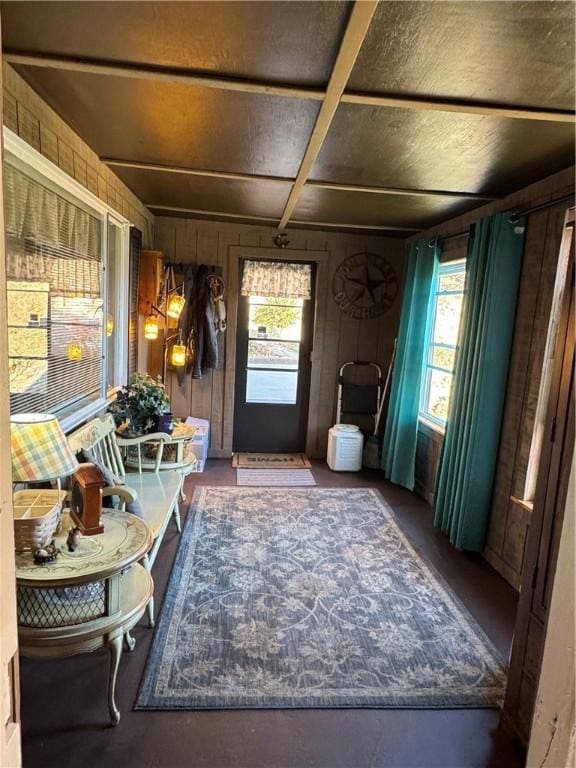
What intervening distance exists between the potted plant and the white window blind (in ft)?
0.65

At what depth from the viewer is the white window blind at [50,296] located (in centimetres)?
201

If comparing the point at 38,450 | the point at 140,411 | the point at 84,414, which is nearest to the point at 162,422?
the point at 140,411

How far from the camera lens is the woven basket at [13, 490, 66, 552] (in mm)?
1701

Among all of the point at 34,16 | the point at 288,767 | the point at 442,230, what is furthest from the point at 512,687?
the point at 442,230

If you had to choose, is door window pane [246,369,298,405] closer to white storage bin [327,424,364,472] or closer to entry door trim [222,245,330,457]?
entry door trim [222,245,330,457]

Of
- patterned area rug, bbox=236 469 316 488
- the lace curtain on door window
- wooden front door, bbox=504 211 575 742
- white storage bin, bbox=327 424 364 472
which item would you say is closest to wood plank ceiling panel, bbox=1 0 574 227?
wooden front door, bbox=504 211 575 742

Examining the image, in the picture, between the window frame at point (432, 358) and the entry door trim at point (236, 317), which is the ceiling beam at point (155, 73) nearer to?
the window frame at point (432, 358)

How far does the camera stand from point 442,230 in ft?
13.2

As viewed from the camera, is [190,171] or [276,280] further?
[276,280]

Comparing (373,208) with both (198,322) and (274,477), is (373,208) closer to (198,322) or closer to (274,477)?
(198,322)

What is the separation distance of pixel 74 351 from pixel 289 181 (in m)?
1.69

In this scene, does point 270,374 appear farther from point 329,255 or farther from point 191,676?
point 191,676

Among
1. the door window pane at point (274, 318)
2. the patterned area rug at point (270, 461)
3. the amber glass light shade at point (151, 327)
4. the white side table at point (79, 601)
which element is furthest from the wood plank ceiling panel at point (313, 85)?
the patterned area rug at point (270, 461)

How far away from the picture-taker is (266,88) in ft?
5.72
